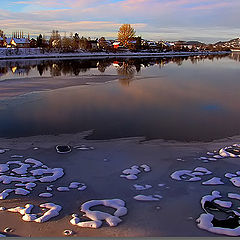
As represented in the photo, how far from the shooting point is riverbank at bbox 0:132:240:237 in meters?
3.50

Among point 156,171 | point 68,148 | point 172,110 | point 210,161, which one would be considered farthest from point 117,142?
point 172,110

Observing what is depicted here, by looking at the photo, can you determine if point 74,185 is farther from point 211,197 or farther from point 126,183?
point 211,197

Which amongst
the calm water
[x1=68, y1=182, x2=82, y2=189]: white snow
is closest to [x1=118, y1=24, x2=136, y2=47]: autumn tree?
the calm water

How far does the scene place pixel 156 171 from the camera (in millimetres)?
5129

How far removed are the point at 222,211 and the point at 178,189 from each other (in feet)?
2.62

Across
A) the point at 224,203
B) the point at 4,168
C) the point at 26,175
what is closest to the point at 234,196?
the point at 224,203

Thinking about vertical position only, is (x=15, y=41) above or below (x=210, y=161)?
above

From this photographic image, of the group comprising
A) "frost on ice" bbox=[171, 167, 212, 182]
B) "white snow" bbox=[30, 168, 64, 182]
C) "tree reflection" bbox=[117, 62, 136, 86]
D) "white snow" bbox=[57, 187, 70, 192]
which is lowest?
"white snow" bbox=[57, 187, 70, 192]

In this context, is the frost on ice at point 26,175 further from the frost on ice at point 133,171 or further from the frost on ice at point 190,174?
the frost on ice at point 190,174

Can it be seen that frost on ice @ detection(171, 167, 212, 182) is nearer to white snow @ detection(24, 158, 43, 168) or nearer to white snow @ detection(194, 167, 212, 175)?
white snow @ detection(194, 167, 212, 175)

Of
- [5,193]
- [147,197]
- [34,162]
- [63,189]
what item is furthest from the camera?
[34,162]

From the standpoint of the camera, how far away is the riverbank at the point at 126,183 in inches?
138

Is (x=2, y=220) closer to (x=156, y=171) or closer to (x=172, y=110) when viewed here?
(x=156, y=171)

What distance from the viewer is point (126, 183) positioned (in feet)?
15.3
